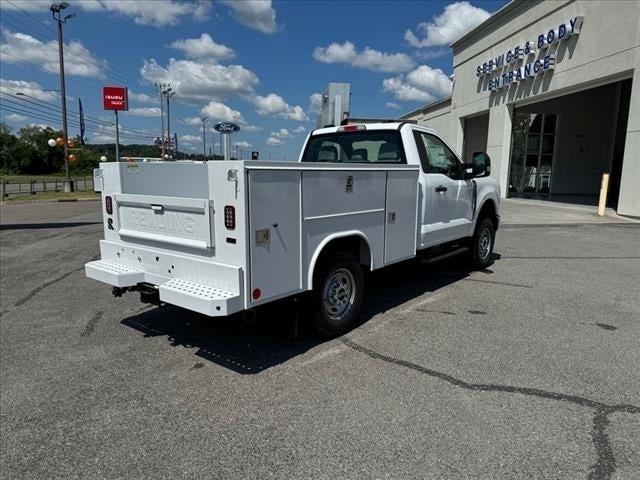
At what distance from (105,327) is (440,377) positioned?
3.61 m

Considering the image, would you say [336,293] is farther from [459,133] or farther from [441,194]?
[459,133]

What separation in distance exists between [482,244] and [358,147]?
9.90ft

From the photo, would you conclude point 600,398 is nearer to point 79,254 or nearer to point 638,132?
point 79,254

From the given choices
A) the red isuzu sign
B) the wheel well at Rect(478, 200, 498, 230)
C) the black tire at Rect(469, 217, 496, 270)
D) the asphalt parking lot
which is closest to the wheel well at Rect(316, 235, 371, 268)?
the asphalt parking lot

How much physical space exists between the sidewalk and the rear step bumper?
39.5 feet

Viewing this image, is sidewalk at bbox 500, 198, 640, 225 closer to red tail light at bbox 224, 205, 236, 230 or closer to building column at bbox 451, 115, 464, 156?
building column at bbox 451, 115, 464, 156

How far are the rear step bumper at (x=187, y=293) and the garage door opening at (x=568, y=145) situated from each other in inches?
886

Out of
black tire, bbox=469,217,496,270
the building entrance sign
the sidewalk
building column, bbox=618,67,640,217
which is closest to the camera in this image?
black tire, bbox=469,217,496,270

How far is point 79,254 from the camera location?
31.1 feet

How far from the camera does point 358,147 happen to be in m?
6.29

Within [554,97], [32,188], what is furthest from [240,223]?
[32,188]

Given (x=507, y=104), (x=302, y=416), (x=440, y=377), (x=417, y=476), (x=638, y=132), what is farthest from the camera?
(x=507, y=104)

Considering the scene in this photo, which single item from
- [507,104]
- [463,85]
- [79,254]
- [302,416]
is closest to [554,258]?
[302,416]

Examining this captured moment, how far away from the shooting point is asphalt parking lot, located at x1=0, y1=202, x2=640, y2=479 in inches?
113
